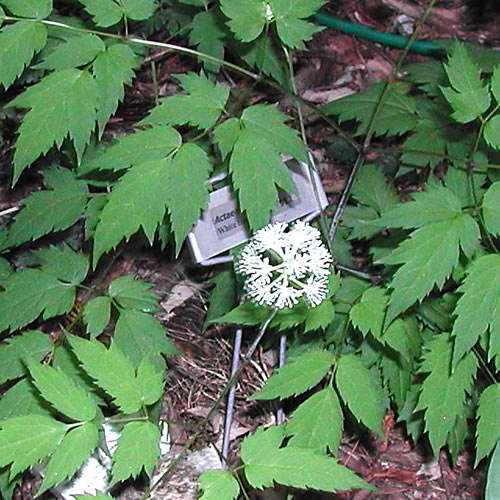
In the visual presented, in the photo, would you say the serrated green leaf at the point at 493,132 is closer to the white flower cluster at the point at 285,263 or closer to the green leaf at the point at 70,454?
the white flower cluster at the point at 285,263

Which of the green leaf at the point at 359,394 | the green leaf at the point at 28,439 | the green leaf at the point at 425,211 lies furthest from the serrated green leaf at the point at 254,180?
the green leaf at the point at 28,439

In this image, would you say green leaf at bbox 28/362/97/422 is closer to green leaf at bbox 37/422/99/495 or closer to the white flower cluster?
green leaf at bbox 37/422/99/495

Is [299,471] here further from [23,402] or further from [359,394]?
[23,402]

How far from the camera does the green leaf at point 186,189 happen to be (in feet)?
6.02

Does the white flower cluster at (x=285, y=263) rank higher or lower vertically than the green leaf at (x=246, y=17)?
lower

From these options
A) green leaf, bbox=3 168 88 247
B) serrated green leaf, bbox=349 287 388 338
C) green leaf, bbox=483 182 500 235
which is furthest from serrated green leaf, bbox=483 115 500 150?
green leaf, bbox=3 168 88 247

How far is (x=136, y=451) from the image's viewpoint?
1668mm

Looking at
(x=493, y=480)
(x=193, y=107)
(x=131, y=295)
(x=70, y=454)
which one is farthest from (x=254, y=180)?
(x=493, y=480)

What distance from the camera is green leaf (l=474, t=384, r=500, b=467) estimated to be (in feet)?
6.31

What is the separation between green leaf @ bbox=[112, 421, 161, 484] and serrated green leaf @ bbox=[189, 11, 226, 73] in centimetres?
129

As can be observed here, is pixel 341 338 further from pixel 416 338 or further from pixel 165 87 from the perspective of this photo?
pixel 165 87

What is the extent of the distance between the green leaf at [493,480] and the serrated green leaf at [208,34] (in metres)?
1.50

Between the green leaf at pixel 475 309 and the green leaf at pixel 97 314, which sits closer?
the green leaf at pixel 475 309

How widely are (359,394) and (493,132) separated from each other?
2.61 ft
